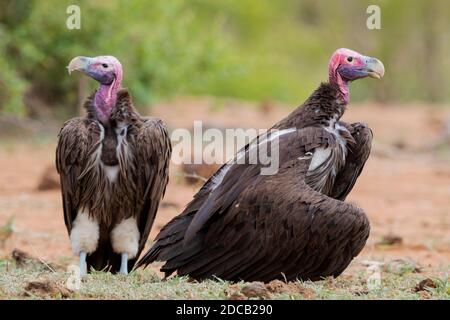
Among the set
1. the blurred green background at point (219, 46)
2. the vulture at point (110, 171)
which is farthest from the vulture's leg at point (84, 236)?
the blurred green background at point (219, 46)

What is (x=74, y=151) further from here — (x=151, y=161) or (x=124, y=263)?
Answer: (x=124, y=263)

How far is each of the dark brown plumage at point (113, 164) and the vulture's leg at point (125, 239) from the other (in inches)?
1.7

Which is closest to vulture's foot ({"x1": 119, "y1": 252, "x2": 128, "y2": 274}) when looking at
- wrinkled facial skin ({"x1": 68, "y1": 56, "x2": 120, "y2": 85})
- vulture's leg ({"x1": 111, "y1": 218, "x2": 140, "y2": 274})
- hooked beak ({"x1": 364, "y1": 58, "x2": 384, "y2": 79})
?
vulture's leg ({"x1": 111, "y1": 218, "x2": 140, "y2": 274})

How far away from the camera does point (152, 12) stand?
17.1m

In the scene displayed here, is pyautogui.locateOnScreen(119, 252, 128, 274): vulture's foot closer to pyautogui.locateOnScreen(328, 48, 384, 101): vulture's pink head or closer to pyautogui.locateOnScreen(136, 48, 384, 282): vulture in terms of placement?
pyautogui.locateOnScreen(136, 48, 384, 282): vulture

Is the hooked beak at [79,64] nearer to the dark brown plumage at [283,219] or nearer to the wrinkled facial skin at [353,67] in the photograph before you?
the dark brown plumage at [283,219]

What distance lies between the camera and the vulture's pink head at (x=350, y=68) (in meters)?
6.74

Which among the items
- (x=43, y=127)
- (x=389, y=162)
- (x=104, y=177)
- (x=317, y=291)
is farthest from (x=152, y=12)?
(x=317, y=291)

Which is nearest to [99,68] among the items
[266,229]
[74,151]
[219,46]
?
[74,151]

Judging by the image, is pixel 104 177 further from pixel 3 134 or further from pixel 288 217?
pixel 3 134

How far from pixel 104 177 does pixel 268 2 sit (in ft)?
75.0

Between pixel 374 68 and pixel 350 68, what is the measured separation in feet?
0.53

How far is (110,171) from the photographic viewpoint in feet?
22.1
